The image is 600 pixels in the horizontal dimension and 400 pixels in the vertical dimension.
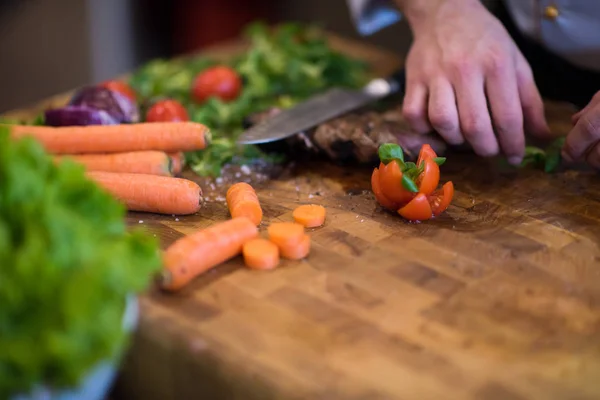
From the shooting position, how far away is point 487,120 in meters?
2.11

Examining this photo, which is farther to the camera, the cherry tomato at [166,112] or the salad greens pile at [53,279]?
the cherry tomato at [166,112]

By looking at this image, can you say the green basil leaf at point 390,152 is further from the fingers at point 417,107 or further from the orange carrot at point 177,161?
the orange carrot at point 177,161

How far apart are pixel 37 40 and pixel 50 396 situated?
4.29 meters

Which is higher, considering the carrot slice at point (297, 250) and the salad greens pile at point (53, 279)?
the salad greens pile at point (53, 279)

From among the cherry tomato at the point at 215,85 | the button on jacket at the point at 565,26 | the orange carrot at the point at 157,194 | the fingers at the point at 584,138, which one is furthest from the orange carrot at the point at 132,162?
the button on jacket at the point at 565,26

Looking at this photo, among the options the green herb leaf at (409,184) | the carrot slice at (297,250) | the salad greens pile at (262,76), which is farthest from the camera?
the salad greens pile at (262,76)

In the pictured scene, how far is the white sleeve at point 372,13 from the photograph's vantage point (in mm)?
3012

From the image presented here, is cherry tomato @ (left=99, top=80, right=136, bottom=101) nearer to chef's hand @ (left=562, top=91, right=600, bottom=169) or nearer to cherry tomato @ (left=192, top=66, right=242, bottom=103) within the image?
cherry tomato @ (left=192, top=66, right=242, bottom=103)

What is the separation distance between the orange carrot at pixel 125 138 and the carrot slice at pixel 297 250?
60cm

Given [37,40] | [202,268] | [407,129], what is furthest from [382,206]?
[37,40]

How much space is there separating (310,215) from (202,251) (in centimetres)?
37

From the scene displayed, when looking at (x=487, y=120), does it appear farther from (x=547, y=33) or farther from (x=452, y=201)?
(x=547, y=33)

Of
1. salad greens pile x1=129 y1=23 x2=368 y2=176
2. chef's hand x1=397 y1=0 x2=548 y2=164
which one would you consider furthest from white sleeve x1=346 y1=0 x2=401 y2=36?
chef's hand x1=397 y1=0 x2=548 y2=164

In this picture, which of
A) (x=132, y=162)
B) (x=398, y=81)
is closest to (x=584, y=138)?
(x=398, y=81)
